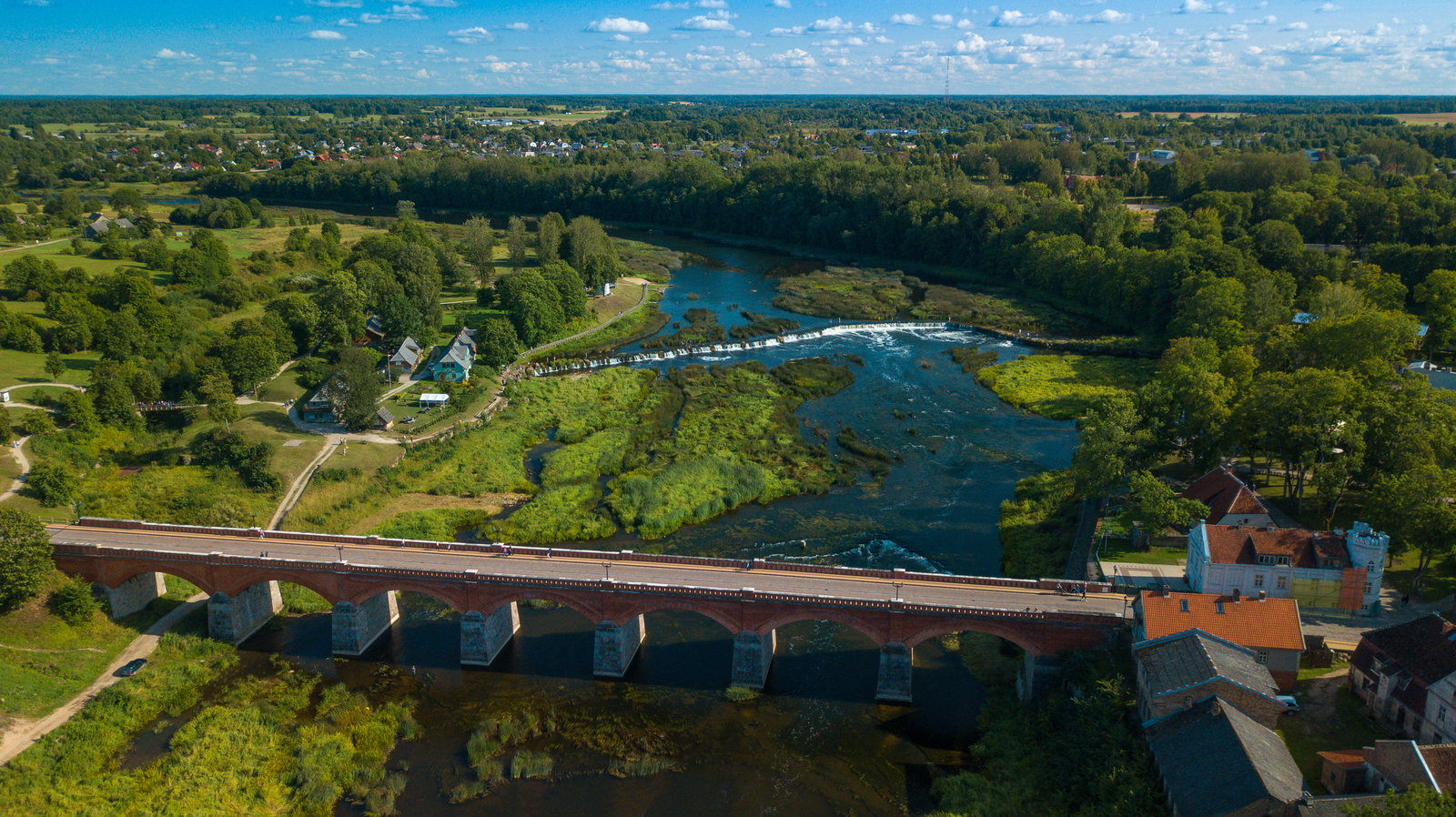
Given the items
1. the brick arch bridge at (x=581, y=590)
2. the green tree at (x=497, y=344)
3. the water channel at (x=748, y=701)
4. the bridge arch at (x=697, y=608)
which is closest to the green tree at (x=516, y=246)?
the green tree at (x=497, y=344)

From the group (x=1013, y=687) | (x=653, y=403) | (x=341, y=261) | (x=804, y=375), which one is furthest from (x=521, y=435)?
(x=341, y=261)

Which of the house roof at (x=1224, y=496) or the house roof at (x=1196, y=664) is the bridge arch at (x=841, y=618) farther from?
the house roof at (x=1224, y=496)

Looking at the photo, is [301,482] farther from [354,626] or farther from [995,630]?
[995,630]

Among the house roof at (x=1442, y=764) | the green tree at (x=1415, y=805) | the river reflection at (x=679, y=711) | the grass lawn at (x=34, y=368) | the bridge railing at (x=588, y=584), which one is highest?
the grass lawn at (x=34, y=368)

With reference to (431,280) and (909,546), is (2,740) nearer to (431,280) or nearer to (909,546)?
(909,546)

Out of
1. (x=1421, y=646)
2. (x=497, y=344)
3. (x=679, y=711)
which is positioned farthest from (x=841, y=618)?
(x=497, y=344)

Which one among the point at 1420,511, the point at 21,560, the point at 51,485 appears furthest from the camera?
the point at 51,485

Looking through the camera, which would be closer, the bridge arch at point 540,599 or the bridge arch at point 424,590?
the bridge arch at point 540,599
